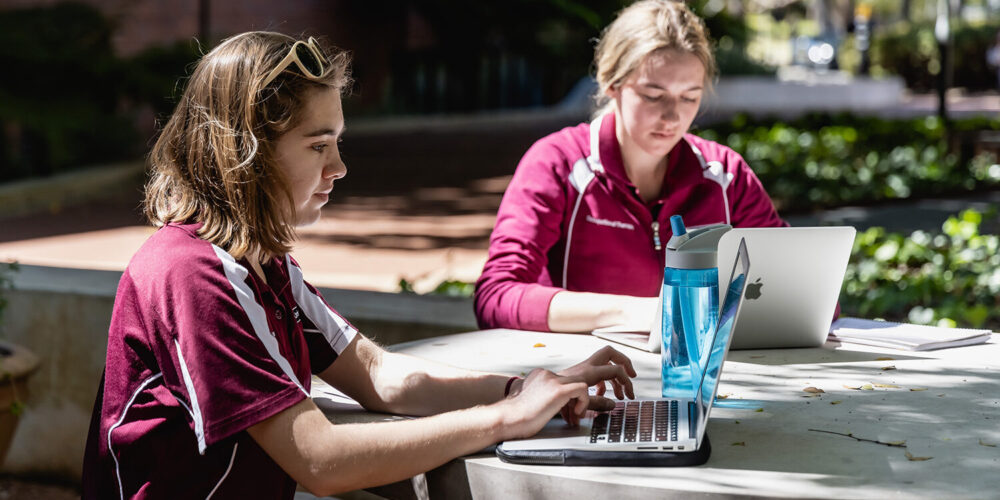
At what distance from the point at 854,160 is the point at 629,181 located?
9.01 meters

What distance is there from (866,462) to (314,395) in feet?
3.78

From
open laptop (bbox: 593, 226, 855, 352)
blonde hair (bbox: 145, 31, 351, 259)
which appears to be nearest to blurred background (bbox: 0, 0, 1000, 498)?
blonde hair (bbox: 145, 31, 351, 259)

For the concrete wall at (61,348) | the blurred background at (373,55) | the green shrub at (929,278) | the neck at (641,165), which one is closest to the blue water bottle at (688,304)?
the blurred background at (373,55)

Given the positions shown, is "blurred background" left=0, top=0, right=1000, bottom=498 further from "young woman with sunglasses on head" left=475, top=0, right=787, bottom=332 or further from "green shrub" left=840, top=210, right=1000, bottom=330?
"young woman with sunglasses on head" left=475, top=0, right=787, bottom=332

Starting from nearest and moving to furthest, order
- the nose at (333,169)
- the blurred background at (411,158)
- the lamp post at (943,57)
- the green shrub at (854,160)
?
the nose at (333,169) < the blurred background at (411,158) < the green shrub at (854,160) < the lamp post at (943,57)

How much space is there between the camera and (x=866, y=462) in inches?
74.3

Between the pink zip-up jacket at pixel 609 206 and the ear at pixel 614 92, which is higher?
the ear at pixel 614 92

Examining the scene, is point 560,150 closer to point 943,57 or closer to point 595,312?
point 595,312

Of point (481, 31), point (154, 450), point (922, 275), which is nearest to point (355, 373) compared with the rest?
point (154, 450)

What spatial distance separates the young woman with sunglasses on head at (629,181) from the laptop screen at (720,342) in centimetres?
115

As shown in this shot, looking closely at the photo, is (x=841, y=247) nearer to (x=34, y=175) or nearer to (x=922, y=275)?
(x=922, y=275)

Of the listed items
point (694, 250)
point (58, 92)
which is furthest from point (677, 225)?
point (58, 92)

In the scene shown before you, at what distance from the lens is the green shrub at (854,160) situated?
433 inches

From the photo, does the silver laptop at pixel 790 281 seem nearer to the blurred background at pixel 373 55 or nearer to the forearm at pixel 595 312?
the forearm at pixel 595 312
